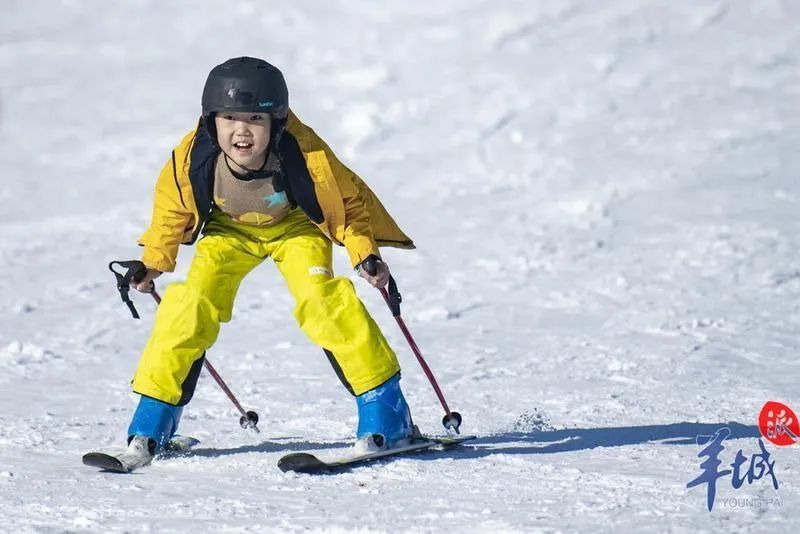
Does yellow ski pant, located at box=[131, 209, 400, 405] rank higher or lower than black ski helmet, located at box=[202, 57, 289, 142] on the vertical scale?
lower

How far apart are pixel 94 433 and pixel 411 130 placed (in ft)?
29.0

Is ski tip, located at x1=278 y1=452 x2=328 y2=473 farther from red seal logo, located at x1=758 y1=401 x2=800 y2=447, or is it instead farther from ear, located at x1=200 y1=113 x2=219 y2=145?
red seal logo, located at x1=758 y1=401 x2=800 y2=447

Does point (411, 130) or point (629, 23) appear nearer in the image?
point (411, 130)

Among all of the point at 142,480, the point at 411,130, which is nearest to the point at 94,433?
the point at 142,480

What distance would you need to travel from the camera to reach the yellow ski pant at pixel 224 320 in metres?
4.71

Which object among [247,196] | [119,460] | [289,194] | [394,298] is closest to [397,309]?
[394,298]

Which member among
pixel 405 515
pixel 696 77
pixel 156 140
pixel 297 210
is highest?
pixel 696 77

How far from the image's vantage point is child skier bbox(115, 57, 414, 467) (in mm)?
4672

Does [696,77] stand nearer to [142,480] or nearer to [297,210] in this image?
[297,210]

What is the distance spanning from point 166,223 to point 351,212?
772 mm

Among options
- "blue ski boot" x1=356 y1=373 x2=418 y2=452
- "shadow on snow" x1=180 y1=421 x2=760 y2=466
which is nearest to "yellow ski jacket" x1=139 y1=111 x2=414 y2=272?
"blue ski boot" x1=356 y1=373 x2=418 y2=452

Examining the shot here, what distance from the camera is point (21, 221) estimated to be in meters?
11.5

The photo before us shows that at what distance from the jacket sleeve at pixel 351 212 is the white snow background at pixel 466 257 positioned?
89 cm

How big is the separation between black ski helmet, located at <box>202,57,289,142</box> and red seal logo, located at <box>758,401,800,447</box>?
2.59 meters
